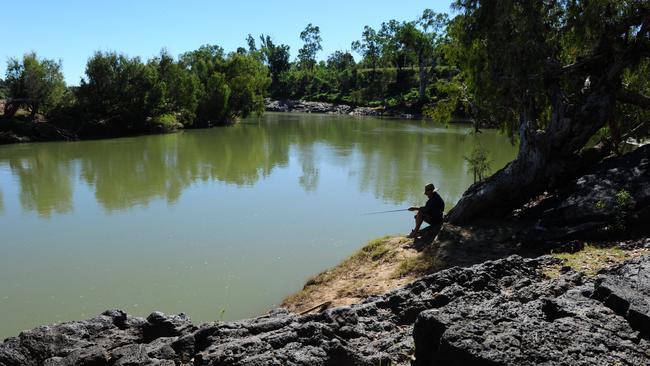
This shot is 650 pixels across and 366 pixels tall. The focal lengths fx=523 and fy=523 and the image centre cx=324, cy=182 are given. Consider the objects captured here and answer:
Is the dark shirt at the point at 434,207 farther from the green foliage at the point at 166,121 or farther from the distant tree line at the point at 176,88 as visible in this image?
the green foliage at the point at 166,121

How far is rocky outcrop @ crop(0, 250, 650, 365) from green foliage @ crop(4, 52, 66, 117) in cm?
4509

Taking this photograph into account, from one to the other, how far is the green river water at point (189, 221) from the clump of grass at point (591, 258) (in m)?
5.52

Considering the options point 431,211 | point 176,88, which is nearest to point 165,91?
point 176,88

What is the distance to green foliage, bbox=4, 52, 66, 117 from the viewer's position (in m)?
44.8

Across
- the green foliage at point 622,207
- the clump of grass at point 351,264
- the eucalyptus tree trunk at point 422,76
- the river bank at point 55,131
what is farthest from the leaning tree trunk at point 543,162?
the eucalyptus tree trunk at point 422,76

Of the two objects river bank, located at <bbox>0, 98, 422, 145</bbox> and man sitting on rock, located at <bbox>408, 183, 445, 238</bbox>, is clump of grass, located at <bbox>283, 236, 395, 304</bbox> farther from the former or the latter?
river bank, located at <bbox>0, 98, 422, 145</bbox>

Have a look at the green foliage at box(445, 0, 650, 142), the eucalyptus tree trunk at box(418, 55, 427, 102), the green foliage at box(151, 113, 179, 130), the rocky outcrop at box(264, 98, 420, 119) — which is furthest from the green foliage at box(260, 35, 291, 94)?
the green foliage at box(445, 0, 650, 142)

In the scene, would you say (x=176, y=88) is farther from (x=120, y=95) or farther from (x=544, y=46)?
(x=544, y=46)

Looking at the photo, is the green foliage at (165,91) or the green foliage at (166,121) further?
the green foliage at (166,121)

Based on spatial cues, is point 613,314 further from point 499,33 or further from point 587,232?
point 499,33

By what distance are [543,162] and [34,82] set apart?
45470 mm

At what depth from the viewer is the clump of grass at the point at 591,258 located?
24.2 ft

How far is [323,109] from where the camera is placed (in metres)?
89.4

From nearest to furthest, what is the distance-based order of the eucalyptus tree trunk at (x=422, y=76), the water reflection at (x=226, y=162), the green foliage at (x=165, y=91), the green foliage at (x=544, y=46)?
the green foliage at (x=544, y=46) → the water reflection at (x=226, y=162) → the green foliage at (x=165, y=91) → the eucalyptus tree trunk at (x=422, y=76)
